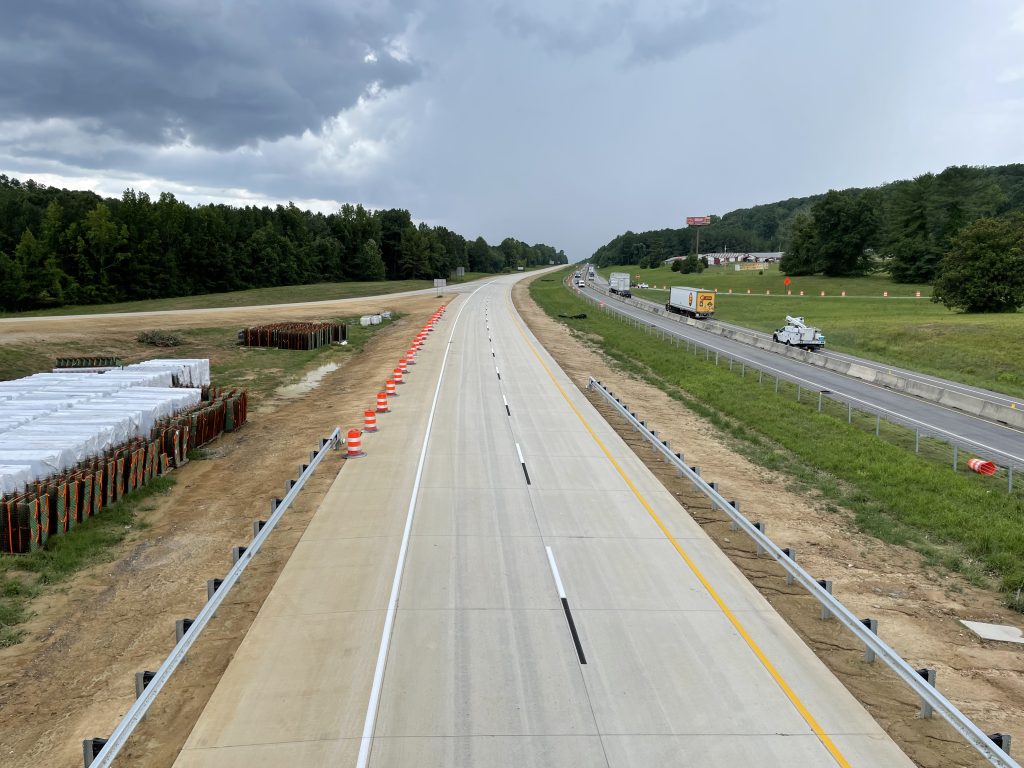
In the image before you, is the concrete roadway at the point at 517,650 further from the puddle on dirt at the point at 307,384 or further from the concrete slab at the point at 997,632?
the puddle on dirt at the point at 307,384

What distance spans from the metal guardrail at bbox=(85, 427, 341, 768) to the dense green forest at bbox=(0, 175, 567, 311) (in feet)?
249

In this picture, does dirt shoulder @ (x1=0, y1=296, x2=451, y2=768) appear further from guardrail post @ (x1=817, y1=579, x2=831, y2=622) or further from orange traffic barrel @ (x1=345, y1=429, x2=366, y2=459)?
guardrail post @ (x1=817, y1=579, x2=831, y2=622)

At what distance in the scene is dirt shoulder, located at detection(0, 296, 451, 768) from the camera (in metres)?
8.35

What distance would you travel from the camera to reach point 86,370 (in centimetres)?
3084

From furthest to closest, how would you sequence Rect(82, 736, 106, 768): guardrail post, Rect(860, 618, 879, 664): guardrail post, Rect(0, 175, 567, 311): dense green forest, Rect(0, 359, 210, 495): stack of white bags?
Rect(0, 175, 567, 311): dense green forest, Rect(0, 359, 210, 495): stack of white bags, Rect(860, 618, 879, 664): guardrail post, Rect(82, 736, 106, 768): guardrail post

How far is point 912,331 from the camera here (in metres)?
50.2

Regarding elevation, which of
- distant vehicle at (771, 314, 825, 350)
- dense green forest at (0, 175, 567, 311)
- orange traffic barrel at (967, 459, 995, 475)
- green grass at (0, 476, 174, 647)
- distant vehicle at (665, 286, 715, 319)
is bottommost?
green grass at (0, 476, 174, 647)

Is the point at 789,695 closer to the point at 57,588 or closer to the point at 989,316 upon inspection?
the point at 57,588

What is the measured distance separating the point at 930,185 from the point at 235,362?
390 feet

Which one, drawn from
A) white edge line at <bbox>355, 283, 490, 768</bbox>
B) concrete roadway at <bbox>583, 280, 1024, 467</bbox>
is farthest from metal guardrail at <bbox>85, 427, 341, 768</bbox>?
concrete roadway at <bbox>583, 280, 1024, 467</bbox>

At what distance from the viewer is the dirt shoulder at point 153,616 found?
8.35 metres

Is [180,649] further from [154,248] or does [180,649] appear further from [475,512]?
[154,248]

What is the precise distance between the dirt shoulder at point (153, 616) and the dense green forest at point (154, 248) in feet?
234

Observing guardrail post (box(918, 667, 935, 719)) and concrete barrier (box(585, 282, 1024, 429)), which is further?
concrete barrier (box(585, 282, 1024, 429))
